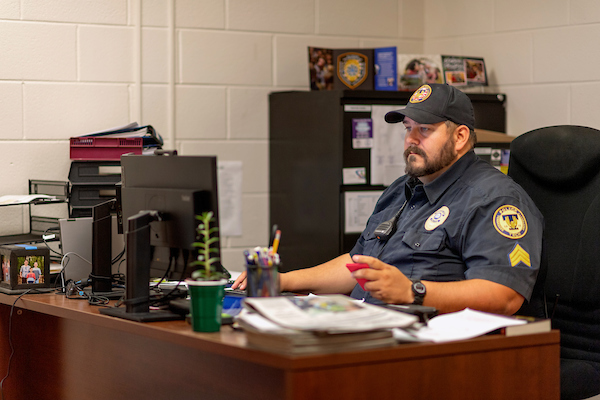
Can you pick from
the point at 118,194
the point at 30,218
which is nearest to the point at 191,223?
the point at 118,194

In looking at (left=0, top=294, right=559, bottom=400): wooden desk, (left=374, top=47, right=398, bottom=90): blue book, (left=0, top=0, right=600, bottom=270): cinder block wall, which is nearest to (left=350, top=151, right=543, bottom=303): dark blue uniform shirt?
(left=0, top=294, right=559, bottom=400): wooden desk

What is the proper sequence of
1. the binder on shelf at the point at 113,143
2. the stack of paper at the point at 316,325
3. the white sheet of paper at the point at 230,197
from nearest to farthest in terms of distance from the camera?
the stack of paper at the point at 316,325 < the binder on shelf at the point at 113,143 < the white sheet of paper at the point at 230,197

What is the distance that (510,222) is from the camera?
1.96 metres

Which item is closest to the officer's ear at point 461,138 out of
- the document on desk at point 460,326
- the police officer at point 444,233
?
the police officer at point 444,233

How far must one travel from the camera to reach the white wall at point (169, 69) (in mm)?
2994

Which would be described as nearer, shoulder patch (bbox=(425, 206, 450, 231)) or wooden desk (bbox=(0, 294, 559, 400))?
wooden desk (bbox=(0, 294, 559, 400))

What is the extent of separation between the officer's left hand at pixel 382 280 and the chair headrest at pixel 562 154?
0.69 meters

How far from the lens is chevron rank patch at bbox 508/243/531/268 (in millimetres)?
1895

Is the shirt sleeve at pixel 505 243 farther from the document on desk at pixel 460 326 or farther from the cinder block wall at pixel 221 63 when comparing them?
the cinder block wall at pixel 221 63

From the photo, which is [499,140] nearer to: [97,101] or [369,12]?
[369,12]

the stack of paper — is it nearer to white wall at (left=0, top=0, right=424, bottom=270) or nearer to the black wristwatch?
the black wristwatch

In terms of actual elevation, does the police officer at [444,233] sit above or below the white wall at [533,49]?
below

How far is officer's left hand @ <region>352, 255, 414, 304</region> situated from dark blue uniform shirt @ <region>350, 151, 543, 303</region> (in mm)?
249

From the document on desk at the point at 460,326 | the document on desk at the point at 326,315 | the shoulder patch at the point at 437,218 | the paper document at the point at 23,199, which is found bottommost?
the document on desk at the point at 460,326
